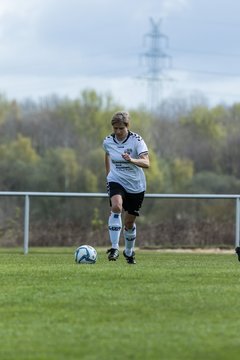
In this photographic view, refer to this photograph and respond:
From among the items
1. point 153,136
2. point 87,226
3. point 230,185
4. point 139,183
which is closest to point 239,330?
point 139,183

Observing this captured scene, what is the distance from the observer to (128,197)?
15.8 meters

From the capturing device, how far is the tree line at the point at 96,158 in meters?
39.7

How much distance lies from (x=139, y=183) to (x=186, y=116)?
7555 cm

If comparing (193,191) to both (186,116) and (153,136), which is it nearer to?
(153,136)

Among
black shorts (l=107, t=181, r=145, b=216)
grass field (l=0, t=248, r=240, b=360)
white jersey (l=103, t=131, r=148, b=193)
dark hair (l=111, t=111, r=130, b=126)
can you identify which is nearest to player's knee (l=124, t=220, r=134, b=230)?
black shorts (l=107, t=181, r=145, b=216)

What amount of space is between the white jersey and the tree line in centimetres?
1516

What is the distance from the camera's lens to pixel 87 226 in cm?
3403

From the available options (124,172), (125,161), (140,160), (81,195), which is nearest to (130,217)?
(124,172)

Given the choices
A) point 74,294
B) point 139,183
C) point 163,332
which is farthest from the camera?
point 139,183

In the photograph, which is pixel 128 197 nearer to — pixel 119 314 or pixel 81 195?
pixel 81 195

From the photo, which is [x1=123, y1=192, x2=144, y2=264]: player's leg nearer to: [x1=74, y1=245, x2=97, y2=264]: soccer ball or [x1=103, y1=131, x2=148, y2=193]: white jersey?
[x1=103, y1=131, x2=148, y2=193]: white jersey

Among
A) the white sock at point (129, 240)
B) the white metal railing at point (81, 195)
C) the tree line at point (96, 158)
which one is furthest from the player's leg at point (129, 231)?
the tree line at point (96, 158)

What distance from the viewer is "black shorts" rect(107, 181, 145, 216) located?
51.2ft

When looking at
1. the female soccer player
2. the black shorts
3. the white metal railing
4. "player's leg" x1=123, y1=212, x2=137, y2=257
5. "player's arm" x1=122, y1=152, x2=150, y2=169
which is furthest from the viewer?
the white metal railing
